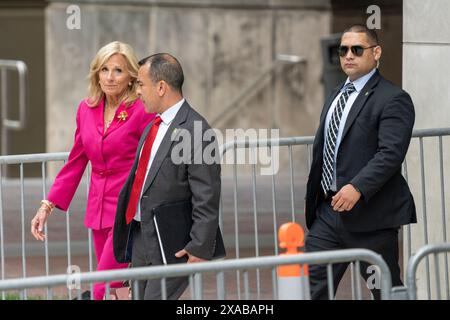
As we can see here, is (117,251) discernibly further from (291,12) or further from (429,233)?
(291,12)

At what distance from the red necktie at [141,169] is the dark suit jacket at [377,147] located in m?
1.05

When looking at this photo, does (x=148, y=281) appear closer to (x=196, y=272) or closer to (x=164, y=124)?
(x=196, y=272)

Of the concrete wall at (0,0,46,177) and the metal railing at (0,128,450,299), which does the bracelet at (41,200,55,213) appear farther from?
the concrete wall at (0,0,46,177)

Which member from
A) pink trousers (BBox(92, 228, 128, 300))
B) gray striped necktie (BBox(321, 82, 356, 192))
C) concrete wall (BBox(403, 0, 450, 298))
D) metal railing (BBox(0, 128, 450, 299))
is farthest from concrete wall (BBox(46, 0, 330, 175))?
gray striped necktie (BBox(321, 82, 356, 192))

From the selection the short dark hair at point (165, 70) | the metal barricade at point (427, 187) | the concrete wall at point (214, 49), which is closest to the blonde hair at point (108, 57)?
the short dark hair at point (165, 70)

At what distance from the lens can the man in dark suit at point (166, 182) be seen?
6.29m

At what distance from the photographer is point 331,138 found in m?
6.98

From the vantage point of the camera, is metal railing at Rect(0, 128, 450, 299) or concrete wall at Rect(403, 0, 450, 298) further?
concrete wall at Rect(403, 0, 450, 298)

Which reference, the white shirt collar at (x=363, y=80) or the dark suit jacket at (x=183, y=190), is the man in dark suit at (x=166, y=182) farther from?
the white shirt collar at (x=363, y=80)

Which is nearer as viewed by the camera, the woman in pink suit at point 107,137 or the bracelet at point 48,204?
the woman in pink suit at point 107,137

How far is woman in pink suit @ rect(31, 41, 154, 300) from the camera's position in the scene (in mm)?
7141

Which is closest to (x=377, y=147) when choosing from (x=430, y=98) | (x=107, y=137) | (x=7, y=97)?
(x=107, y=137)
